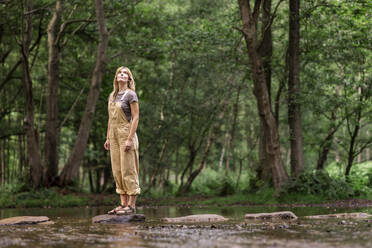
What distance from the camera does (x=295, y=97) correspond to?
49.4ft

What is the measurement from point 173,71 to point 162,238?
17091mm

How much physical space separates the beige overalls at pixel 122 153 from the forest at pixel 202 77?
6.70 metres

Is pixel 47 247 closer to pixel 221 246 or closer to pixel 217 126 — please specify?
pixel 221 246

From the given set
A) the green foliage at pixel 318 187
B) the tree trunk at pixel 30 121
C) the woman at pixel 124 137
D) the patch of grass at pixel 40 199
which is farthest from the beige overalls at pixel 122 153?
the tree trunk at pixel 30 121

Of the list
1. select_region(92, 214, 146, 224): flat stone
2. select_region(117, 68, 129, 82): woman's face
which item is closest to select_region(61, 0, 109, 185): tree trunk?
select_region(117, 68, 129, 82): woman's face

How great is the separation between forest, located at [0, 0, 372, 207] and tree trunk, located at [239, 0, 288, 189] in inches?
1.3

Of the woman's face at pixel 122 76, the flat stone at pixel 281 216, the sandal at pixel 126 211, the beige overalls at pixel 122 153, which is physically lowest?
the flat stone at pixel 281 216

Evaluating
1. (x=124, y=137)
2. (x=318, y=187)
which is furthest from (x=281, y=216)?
(x=318, y=187)

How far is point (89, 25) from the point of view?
2048cm

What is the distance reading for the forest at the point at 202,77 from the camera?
1489 centimetres

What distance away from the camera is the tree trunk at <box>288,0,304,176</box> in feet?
50.0

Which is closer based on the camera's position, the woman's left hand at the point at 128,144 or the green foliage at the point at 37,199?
the woman's left hand at the point at 128,144

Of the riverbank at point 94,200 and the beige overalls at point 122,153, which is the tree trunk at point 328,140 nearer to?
the riverbank at point 94,200

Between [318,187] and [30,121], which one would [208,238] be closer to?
[318,187]
